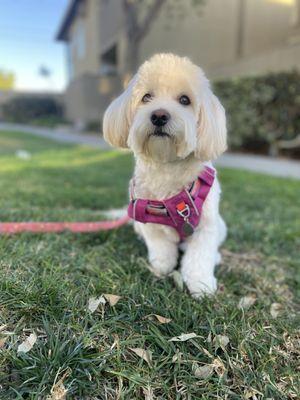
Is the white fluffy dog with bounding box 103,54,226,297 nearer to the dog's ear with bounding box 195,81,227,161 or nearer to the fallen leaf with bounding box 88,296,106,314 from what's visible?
the dog's ear with bounding box 195,81,227,161

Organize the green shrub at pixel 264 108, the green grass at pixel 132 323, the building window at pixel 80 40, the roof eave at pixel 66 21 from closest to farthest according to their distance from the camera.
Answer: the green grass at pixel 132 323 < the green shrub at pixel 264 108 < the building window at pixel 80 40 < the roof eave at pixel 66 21

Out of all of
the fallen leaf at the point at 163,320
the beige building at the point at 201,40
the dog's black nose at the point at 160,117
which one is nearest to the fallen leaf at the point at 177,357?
the fallen leaf at the point at 163,320

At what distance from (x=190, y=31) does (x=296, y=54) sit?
7.88 m

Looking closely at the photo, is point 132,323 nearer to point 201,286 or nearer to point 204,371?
point 204,371

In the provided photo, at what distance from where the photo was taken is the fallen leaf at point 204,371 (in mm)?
1736

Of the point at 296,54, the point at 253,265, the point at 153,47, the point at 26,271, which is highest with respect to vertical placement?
the point at 153,47

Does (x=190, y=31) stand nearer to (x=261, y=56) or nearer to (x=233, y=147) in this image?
(x=261, y=56)

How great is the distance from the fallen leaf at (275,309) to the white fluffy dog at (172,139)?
355mm

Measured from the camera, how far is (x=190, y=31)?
1664cm

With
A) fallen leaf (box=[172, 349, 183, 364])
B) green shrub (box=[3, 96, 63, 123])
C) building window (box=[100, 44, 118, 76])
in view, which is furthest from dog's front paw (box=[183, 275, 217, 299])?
green shrub (box=[3, 96, 63, 123])

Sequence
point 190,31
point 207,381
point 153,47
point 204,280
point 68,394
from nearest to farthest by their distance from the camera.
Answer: point 68,394, point 207,381, point 204,280, point 190,31, point 153,47

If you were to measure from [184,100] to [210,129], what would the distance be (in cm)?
27

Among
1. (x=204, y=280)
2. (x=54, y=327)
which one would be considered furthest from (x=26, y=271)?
(x=204, y=280)

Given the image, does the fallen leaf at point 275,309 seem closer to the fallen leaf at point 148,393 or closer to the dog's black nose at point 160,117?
the fallen leaf at point 148,393
